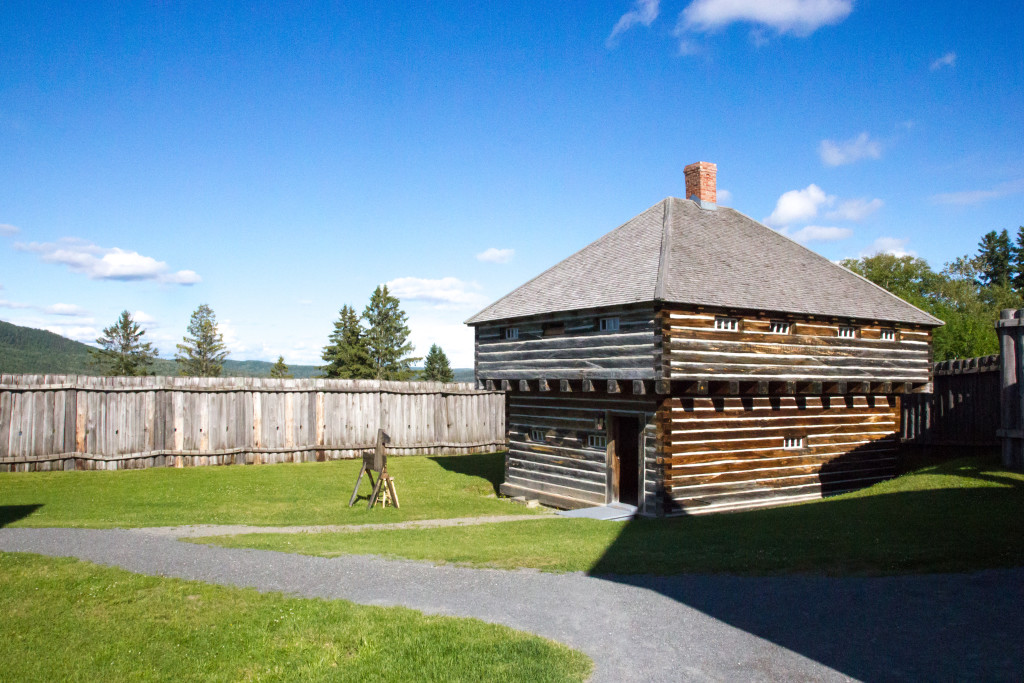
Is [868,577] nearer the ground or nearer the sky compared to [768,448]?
nearer the ground

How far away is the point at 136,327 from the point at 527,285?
59571 mm

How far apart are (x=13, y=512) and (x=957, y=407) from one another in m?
22.0

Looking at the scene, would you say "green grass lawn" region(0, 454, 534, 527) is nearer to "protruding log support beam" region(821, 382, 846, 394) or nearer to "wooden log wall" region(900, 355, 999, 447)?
"protruding log support beam" region(821, 382, 846, 394)

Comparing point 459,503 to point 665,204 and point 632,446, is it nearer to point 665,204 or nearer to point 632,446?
point 632,446

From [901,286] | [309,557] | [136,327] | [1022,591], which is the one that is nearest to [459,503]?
[309,557]

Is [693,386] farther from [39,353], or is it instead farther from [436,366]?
[39,353]

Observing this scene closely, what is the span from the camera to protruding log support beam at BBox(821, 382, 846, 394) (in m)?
17.7

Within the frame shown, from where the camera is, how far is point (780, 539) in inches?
472

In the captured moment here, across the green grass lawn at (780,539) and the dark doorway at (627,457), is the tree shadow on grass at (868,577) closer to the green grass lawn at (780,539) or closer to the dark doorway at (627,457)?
the green grass lawn at (780,539)

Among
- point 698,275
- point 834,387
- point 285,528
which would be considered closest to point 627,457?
point 698,275

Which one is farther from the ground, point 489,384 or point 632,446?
point 489,384

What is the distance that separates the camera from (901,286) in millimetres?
55344

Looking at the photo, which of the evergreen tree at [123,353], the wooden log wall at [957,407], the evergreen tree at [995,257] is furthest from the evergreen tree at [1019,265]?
the evergreen tree at [123,353]

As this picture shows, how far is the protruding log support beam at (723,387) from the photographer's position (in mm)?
16172
